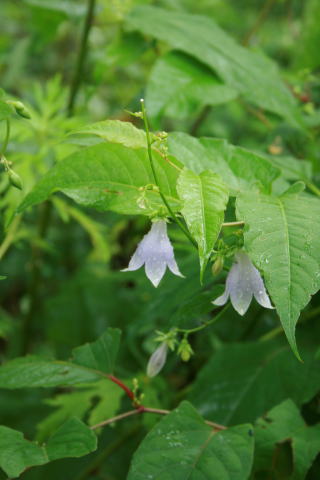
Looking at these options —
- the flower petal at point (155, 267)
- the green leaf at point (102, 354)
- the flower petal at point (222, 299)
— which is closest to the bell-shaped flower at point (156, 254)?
the flower petal at point (155, 267)

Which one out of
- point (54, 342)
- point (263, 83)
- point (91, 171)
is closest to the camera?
A: point (91, 171)

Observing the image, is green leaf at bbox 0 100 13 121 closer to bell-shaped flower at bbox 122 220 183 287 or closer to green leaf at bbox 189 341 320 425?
bell-shaped flower at bbox 122 220 183 287

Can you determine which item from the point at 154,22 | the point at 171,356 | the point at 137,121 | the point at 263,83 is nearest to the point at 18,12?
the point at 137,121

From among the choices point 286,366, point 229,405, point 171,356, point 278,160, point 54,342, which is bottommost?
point 54,342

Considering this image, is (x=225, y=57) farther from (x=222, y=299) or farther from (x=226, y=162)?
(x=222, y=299)

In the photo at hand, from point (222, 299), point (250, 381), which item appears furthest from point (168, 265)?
point (250, 381)

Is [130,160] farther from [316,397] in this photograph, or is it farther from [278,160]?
[316,397]
